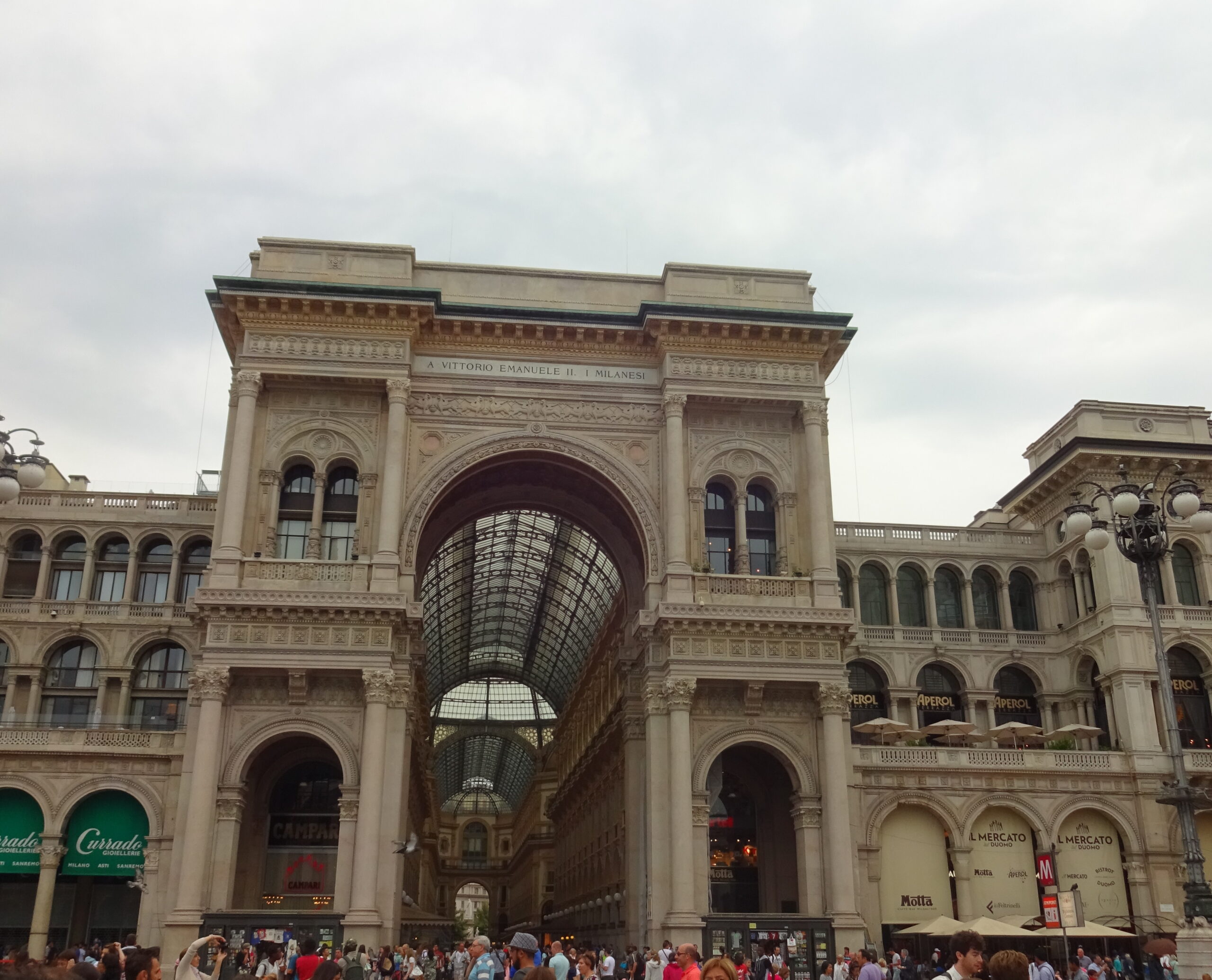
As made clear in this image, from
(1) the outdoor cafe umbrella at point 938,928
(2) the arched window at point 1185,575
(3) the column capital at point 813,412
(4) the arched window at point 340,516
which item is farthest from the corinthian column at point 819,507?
(2) the arched window at point 1185,575

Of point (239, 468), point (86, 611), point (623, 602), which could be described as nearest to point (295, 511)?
point (239, 468)

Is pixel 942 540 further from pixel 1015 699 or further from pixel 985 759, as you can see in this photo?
pixel 985 759

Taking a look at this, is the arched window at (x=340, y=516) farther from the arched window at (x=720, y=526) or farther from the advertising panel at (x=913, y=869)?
the advertising panel at (x=913, y=869)

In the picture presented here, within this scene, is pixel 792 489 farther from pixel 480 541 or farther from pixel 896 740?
pixel 480 541

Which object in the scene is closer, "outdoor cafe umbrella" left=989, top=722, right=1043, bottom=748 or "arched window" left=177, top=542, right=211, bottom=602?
"outdoor cafe umbrella" left=989, top=722, right=1043, bottom=748

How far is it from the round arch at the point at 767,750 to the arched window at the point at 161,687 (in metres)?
21.8

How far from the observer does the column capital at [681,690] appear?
36938 mm

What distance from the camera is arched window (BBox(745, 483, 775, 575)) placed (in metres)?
41.1

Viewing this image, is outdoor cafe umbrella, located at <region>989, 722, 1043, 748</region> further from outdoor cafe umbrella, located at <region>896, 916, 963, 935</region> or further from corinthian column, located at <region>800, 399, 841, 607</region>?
corinthian column, located at <region>800, 399, 841, 607</region>

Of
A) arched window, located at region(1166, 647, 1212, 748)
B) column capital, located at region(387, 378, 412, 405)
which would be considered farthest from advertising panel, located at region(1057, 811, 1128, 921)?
column capital, located at region(387, 378, 412, 405)

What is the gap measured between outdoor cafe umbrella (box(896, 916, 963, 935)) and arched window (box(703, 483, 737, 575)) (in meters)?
13.2

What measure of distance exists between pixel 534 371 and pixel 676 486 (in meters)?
6.77

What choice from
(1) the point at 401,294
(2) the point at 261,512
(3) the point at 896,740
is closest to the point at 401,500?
(2) the point at 261,512

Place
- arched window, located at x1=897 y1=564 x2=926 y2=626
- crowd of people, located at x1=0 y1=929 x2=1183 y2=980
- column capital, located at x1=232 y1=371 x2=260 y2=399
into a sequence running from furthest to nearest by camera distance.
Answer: arched window, located at x1=897 y1=564 x2=926 y2=626
column capital, located at x1=232 y1=371 x2=260 y2=399
crowd of people, located at x1=0 y1=929 x2=1183 y2=980
